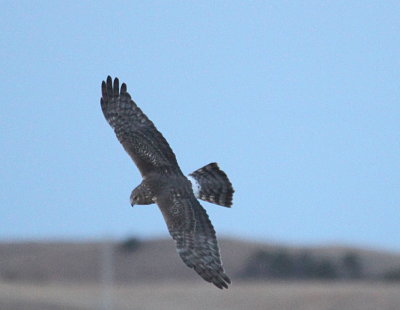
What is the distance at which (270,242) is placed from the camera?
186 feet

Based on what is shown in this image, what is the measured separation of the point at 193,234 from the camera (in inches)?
549

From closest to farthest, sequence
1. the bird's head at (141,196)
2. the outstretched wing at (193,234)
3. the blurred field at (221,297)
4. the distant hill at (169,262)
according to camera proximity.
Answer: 1. the outstretched wing at (193,234)
2. the bird's head at (141,196)
3. the blurred field at (221,297)
4. the distant hill at (169,262)

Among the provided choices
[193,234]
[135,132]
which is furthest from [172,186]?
[135,132]

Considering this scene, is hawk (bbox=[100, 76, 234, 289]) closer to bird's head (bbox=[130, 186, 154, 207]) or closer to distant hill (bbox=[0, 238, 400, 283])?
bird's head (bbox=[130, 186, 154, 207])

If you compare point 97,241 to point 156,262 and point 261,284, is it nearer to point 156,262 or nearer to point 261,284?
point 156,262

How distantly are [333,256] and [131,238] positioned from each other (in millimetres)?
9847

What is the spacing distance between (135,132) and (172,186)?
1.27m

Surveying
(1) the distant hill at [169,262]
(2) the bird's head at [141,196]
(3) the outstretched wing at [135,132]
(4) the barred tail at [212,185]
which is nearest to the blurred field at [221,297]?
(1) the distant hill at [169,262]

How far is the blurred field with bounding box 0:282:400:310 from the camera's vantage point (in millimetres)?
37688

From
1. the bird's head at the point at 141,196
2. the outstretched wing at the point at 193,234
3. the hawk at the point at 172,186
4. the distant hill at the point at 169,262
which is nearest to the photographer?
the outstretched wing at the point at 193,234

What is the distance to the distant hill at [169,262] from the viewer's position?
50438mm

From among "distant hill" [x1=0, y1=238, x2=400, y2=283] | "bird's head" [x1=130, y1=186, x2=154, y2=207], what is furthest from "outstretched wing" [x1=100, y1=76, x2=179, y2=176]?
"distant hill" [x1=0, y1=238, x2=400, y2=283]

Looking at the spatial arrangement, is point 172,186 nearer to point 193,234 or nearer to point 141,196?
point 141,196

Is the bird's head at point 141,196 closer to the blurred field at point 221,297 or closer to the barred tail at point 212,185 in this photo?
the barred tail at point 212,185
